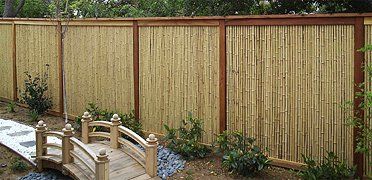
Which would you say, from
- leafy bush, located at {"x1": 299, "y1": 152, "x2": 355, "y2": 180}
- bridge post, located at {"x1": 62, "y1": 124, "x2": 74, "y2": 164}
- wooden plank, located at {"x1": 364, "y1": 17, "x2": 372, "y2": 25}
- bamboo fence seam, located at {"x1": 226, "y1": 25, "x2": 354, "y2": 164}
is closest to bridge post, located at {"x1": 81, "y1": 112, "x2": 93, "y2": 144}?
bridge post, located at {"x1": 62, "y1": 124, "x2": 74, "y2": 164}

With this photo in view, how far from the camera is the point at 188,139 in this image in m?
7.28

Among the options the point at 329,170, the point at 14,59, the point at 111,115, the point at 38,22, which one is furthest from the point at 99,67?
the point at 329,170

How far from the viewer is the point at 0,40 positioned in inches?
462

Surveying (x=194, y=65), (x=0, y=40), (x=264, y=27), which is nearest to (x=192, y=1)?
(x=194, y=65)

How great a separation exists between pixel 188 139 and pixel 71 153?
185 centimetres

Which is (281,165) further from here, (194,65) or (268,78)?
(194,65)

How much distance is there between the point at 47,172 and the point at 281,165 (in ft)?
12.0

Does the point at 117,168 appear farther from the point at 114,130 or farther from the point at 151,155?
the point at 114,130

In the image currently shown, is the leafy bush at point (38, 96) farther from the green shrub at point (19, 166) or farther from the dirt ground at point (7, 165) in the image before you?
the green shrub at point (19, 166)

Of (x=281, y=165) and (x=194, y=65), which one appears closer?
(x=281, y=165)

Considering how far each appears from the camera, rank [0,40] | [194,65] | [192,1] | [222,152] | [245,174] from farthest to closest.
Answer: [0,40] → [192,1] → [194,65] → [222,152] → [245,174]

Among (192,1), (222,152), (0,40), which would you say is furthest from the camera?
(0,40)

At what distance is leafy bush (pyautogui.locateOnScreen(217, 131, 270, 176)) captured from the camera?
6223mm

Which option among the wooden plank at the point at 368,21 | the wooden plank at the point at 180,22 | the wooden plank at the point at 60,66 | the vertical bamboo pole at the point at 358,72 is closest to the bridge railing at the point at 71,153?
the wooden plank at the point at 180,22
